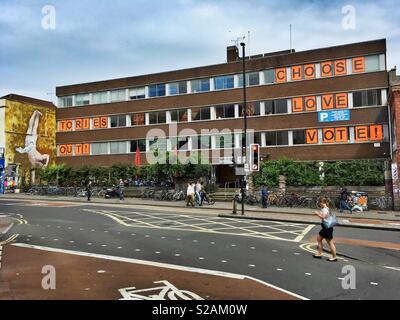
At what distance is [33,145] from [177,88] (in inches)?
886

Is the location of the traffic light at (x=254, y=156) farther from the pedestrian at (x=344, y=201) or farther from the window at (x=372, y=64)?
the window at (x=372, y=64)

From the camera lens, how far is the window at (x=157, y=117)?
4531cm

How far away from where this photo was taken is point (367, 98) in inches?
1411

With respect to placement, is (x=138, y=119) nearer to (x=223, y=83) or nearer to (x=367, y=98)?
(x=223, y=83)

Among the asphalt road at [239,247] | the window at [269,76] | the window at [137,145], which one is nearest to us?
the asphalt road at [239,247]

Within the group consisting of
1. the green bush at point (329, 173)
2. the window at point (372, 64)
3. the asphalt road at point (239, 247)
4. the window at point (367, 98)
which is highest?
the window at point (372, 64)

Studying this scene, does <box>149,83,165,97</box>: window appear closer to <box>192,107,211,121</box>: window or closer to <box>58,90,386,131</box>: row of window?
<box>58,90,386,131</box>: row of window

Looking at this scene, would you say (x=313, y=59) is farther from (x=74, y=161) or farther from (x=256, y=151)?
(x=74, y=161)

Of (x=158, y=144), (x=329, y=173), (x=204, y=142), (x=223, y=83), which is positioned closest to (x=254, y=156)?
(x=329, y=173)

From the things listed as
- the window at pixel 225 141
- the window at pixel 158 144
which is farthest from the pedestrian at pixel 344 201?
the window at pixel 158 144

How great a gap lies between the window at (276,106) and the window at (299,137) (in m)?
2.46

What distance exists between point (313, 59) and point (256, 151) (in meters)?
18.8

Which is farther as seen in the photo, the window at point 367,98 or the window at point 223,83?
the window at point 223,83
